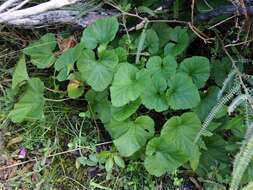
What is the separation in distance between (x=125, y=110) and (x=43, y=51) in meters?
0.44

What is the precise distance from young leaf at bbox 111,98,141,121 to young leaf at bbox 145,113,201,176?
5.1 inches

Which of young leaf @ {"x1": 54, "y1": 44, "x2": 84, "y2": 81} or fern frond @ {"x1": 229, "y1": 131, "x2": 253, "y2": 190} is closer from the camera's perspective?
fern frond @ {"x1": 229, "y1": 131, "x2": 253, "y2": 190}

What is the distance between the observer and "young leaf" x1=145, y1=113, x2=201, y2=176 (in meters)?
1.55

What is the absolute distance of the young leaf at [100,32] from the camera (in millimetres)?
1625

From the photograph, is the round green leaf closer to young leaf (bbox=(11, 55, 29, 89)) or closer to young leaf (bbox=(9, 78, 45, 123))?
young leaf (bbox=(9, 78, 45, 123))

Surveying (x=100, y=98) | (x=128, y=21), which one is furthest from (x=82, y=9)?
(x=100, y=98)

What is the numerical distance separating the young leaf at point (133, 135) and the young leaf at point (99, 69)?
0.17 m

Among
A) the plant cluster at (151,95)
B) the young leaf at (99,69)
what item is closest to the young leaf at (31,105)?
the plant cluster at (151,95)

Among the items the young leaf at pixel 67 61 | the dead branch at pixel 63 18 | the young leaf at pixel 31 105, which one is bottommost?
the young leaf at pixel 31 105

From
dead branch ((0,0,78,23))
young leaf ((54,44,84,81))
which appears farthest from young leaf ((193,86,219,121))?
dead branch ((0,0,78,23))

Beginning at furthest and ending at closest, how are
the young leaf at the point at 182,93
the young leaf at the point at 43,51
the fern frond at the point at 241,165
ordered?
the young leaf at the point at 43,51 < the young leaf at the point at 182,93 < the fern frond at the point at 241,165

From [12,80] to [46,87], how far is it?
14 cm

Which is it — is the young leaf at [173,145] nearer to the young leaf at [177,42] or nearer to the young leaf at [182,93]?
the young leaf at [182,93]

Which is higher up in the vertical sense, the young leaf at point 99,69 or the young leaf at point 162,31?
the young leaf at point 162,31
